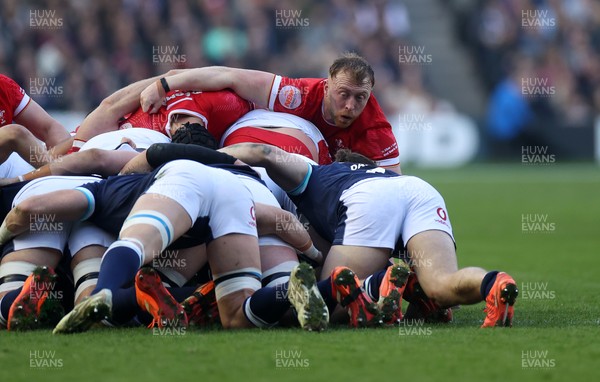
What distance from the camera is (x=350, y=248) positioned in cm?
649

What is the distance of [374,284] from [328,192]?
2.94 ft

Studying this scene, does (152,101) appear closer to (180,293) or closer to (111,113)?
(111,113)

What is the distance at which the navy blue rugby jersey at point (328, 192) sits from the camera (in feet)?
22.2

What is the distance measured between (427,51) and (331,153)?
18157mm

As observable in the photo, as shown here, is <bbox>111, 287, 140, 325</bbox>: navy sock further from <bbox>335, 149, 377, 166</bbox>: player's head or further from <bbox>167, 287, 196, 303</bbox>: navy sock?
<bbox>335, 149, 377, 166</bbox>: player's head

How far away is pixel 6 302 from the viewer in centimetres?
583

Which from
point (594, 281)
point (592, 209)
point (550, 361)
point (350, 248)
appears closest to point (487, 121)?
point (592, 209)

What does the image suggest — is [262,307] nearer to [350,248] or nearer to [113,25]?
[350,248]

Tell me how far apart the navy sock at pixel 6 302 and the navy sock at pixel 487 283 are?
268cm

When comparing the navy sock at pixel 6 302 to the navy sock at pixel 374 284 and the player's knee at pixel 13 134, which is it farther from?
the navy sock at pixel 374 284

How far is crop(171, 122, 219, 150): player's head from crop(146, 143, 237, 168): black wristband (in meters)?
0.55

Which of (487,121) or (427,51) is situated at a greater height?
(427,51)

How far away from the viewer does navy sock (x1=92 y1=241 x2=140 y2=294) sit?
5309 millimetres

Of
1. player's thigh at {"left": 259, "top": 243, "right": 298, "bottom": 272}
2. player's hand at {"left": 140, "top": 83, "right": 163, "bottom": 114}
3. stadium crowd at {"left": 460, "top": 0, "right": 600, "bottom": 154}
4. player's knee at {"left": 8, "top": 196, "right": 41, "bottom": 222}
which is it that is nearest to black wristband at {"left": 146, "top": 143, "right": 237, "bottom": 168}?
player's thigh at {"left": 259, "top": 243, "right": 298, "bottom": 272}
